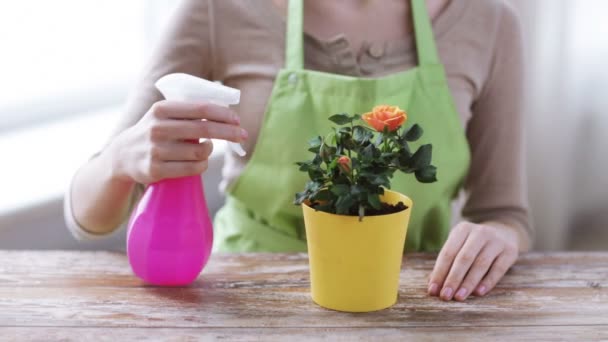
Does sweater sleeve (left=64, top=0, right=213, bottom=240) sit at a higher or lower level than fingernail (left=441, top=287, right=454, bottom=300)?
higher

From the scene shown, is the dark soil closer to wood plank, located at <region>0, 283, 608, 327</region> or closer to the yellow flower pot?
the yellow flower pot

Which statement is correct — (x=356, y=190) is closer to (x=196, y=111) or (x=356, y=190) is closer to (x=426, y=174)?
(x=426, y=174)

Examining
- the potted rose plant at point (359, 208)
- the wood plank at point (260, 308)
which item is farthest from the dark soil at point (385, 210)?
the wood plank at point (260, 308)

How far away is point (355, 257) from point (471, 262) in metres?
0.20

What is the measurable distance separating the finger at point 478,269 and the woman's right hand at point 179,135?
31 cm

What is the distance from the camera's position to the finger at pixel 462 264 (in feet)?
A: 3.10

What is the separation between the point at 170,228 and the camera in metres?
0.92

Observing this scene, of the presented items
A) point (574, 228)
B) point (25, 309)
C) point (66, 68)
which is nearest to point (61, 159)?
point (66, 68)

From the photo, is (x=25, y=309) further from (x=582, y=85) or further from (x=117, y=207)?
(x=582, y=85)

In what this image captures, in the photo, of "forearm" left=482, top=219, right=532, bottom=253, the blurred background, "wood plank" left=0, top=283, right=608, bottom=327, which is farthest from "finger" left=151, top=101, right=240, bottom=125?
the blurred background

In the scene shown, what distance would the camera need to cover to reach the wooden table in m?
0.84

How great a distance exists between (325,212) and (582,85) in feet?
4.96

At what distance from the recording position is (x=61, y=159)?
5.56ft

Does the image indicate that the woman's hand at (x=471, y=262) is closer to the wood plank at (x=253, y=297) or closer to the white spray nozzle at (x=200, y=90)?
the wood plank at (x=253, y=297)
